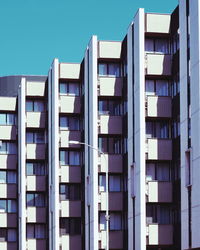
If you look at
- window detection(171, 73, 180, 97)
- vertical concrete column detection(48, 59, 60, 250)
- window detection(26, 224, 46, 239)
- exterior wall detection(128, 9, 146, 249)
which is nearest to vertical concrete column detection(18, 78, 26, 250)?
window detection(26, 224, 46, 239)

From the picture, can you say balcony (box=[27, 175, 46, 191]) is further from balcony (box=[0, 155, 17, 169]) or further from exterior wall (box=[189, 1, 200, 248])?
exterior wall (box=[189, 1, 200, 248])

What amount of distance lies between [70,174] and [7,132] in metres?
13.2

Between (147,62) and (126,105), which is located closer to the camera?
(147,62)

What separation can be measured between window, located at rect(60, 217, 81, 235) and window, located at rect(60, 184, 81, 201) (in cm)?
192

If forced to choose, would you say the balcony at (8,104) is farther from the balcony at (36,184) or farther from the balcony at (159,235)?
the balcony at (159,235)

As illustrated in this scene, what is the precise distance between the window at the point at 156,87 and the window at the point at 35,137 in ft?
74.7

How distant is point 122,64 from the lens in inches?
2785

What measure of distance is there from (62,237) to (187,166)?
26728 mm

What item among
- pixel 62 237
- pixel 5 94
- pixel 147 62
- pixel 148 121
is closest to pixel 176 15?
pixel 147 62

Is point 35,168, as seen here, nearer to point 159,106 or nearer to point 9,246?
point 9,246

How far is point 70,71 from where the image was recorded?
77688 mm

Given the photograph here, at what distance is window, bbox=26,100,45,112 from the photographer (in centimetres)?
8419

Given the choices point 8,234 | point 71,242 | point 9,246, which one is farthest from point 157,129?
point 9,246

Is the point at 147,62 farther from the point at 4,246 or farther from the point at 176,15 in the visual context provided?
the point at 4,246
